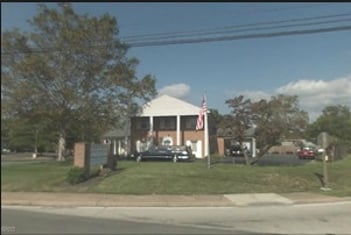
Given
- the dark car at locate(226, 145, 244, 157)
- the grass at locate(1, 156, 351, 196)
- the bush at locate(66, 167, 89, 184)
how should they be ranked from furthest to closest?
the dark car at locate(226, 145, 244, 157) → the grass at locate(1, 156, 351, 196) → the bush at locate(66, 167, 89, 184)

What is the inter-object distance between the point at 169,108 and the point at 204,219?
46399 millimetres

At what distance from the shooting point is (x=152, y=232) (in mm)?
10852

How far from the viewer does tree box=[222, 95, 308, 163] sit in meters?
34.3

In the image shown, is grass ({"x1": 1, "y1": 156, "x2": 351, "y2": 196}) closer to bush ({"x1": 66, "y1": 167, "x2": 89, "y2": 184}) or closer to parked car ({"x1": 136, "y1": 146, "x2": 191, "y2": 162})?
bush ({"x1": 66, "y1": 167, "x2": 89, "y2": 184})

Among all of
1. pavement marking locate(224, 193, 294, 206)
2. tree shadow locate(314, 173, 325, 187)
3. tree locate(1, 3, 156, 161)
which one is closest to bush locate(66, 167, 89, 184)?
pavement marking locate(224, 193, 294, 206)

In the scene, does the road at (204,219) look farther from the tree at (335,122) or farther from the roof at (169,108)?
the tree at (335,122)

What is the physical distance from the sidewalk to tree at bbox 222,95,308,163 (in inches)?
561

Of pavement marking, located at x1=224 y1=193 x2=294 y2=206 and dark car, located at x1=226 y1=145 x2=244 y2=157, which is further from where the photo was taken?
dark car, located at x1=226 y1=145 x2=244 y2=157

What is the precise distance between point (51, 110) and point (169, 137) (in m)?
54.7

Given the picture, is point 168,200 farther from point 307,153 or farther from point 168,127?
point 168,127

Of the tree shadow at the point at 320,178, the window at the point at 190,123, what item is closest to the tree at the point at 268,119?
the tree shadow at the point at 320,178

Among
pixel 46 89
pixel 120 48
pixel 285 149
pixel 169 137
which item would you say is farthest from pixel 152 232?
pixel 285 149

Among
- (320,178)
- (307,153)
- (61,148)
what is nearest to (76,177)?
(320,178)

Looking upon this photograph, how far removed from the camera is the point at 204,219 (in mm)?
13844
